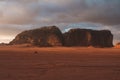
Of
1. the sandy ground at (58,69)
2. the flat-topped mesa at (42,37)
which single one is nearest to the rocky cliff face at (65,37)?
the flat-topped mesa at (42,37)

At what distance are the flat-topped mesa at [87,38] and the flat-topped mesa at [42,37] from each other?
452 centimetres

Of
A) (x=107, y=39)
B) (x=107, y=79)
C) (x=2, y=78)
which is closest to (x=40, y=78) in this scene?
(x=2, y=78)

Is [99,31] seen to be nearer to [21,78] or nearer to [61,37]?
[61,37]

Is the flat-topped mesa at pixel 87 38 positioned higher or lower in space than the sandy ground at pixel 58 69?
higher

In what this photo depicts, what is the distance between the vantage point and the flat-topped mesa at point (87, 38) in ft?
390

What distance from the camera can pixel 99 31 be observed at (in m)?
125

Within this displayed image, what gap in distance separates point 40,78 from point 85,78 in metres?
1.87

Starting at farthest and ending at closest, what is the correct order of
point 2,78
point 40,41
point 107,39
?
point 107,39, point 40,41, point 2,78

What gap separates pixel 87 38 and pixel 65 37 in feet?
28.8

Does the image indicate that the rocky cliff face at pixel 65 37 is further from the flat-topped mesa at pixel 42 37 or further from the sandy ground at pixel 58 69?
the sandy ground at pixel 58 69

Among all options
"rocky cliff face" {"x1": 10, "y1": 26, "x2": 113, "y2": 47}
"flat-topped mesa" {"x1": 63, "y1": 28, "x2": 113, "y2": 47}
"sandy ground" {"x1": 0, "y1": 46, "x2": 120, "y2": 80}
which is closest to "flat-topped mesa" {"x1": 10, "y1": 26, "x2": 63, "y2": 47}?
"rocky cliff face" {"x1": 10, "y1": 26, "x2": 113, "y2": 47}

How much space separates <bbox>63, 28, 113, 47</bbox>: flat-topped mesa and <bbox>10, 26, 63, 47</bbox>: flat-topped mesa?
4.52m

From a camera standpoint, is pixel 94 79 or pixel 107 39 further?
pixel 107 39

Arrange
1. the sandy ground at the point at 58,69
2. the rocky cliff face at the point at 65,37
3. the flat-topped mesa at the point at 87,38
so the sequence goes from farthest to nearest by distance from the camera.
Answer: the flat-topped mesa at the point at 87,38 < the rocky cliff face at the point at 65,37 < the sandy ground at the point at 58,69
